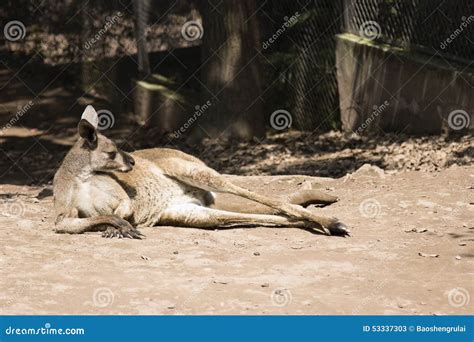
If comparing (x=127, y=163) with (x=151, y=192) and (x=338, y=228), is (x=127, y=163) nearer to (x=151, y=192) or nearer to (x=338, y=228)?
(x=151, y=192)

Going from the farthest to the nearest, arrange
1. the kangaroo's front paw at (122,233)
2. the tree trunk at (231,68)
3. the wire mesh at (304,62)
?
the wire mesh at (304,62)
the tree trunk at (231,68)
the kangaroo's front paw at (122,233)

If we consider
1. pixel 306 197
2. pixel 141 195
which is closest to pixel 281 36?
pixel 306 197

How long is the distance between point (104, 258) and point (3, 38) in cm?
1096

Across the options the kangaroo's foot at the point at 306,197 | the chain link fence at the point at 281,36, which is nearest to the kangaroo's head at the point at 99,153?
the kangaroo's foot at the point at 306,197

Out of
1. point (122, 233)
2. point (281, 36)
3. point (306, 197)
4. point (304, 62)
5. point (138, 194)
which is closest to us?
point (122, 233)

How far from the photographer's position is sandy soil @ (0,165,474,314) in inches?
226

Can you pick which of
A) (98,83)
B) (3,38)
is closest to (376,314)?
(98,83)

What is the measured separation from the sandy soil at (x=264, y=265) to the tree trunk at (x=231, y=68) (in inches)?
175

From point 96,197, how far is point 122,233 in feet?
1.49

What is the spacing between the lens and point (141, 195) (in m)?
8.11

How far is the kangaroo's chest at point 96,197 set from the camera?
768cm

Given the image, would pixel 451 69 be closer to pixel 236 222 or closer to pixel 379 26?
pixel 379 26

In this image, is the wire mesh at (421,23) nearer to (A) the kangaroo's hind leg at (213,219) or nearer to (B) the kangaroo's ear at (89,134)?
(A) the kangaroo's hind leg at (213,219)

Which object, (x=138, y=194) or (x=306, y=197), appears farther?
(x=306, y=197)
